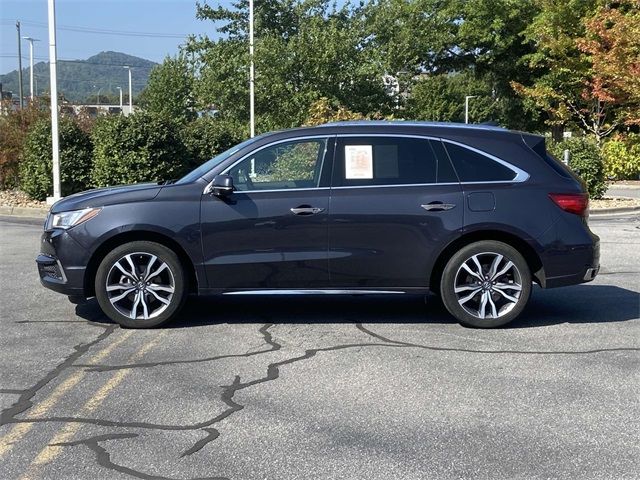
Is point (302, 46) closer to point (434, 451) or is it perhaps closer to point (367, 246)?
point (367, 246)

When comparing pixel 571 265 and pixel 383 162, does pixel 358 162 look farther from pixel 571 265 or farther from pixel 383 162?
pixel 571 265

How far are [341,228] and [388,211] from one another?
16.5 inches

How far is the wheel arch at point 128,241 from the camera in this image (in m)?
6.09

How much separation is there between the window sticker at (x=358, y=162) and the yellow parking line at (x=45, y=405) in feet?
7.88

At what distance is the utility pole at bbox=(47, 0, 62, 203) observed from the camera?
15688mm

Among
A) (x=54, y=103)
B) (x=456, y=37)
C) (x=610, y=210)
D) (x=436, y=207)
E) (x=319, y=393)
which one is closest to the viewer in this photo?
(x=319, y=393)

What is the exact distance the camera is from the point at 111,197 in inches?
241

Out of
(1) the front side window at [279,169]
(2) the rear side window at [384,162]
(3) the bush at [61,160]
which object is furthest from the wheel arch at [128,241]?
(3) the bush at [61,160]

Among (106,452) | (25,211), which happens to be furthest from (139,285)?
(25,211)

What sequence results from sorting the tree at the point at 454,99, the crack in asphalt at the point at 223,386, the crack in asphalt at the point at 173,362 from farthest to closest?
the tree at the point at 454,99 < the crack in asphalt at the point at 173,362 < the crack in asphalt at the point at 223,386

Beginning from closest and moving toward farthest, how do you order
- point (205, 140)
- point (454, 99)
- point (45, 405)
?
1. point (45, 405)
2. point (205, 140)
3. point (454, 99)

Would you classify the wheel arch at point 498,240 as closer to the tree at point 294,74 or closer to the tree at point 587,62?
the tree at point 294,74

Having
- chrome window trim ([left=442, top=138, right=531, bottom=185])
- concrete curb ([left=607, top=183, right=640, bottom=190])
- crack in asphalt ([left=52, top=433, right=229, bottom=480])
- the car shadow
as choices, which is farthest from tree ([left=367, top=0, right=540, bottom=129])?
crack in asphalt ([left=52, top=433, right=229, bottom=480])

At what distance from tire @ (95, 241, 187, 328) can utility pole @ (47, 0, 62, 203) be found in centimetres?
1003
